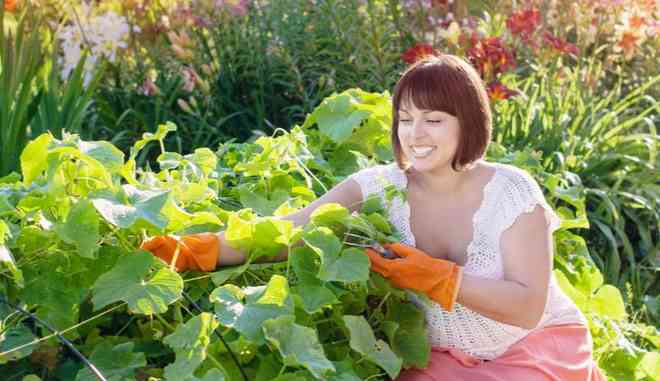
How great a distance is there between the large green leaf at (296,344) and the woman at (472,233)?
33 cm

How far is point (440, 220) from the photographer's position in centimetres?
231

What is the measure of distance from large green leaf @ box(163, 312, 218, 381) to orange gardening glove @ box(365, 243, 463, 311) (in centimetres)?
39

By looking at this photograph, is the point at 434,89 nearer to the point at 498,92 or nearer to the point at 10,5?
the point at 498,92

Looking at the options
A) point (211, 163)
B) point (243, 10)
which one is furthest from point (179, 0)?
point (211, 163)

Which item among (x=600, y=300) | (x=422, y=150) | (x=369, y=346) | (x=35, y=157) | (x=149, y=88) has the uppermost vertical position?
(x=35, y=157)

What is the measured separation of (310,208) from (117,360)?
0.59m

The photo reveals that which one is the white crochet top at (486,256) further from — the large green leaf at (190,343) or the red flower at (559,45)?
the red flower at (559,45)

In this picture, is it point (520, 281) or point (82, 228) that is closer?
point (82, 228)

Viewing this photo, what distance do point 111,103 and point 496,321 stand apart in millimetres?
3045

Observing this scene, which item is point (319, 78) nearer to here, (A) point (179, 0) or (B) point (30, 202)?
(A) point (179, 0)

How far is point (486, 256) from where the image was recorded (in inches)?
87.9

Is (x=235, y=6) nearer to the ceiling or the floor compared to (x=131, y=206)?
nearer to the floor

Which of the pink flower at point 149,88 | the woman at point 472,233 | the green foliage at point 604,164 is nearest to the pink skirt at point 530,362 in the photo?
the woman at point 472,233

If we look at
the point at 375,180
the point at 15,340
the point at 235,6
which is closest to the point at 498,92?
the point at 235,6
